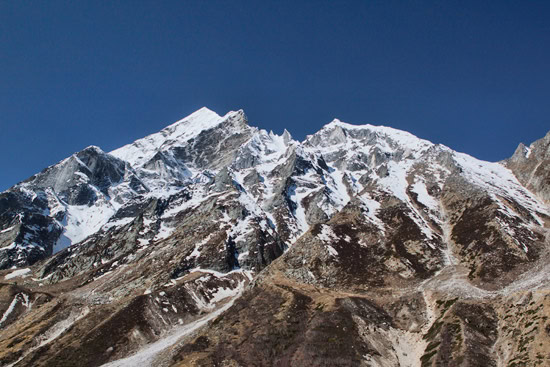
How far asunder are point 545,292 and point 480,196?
91023mm

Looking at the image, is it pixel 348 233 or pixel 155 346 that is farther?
pixel 348 233

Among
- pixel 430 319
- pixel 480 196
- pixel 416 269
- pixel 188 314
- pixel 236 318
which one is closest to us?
pixel 430 319

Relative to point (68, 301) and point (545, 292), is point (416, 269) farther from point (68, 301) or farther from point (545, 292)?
point (68, 301)

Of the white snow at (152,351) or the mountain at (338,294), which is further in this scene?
the white snow at (152,351)

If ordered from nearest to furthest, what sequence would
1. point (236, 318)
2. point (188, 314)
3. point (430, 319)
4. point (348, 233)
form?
point (430, 319), point (236, 318), point (188, 314), point (348, 233)

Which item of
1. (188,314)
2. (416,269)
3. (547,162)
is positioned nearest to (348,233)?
(416,269)

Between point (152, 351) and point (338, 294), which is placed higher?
point (152, 351)

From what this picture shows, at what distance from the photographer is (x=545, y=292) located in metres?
72.6

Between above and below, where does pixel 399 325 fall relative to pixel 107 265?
below

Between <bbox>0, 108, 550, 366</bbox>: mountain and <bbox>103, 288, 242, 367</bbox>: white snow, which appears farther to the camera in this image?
<bbox>103, 288, 242, 367</bbox>: white snow

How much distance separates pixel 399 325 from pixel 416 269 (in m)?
35.2

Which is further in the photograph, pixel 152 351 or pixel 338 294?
pixel 338 294

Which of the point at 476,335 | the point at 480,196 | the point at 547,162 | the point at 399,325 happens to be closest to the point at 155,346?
the point at 399,325

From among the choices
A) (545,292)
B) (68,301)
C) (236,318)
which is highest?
(68,301)
